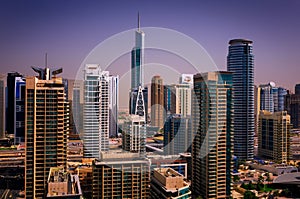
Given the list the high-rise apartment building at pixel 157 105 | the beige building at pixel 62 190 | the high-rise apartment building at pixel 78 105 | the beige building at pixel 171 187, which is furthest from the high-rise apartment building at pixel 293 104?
the beige building at pixel 62 190

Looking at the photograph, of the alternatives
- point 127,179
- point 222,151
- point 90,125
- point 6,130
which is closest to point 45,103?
point 127,179

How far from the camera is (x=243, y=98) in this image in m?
7.67

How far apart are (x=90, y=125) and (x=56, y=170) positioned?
8.07 ft

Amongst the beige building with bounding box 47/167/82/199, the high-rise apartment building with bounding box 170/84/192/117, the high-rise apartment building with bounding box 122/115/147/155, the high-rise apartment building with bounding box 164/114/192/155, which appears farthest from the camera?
the high-rise apartment building with bounding box 170/84/192/117

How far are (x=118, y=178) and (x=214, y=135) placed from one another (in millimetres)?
1486

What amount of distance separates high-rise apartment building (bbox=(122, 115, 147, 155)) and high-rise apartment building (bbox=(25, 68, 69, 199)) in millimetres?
2366

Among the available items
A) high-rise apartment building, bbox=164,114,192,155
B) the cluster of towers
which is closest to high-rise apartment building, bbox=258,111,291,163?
the cluster of towers

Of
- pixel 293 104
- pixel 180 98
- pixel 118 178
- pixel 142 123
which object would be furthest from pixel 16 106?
pixel 293 104

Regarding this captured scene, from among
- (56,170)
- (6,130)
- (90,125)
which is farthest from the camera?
(6,130)

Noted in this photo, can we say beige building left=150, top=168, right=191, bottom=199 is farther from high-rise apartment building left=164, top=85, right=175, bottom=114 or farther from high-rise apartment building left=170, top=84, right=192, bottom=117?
high-rise apartment building left=164, top=85, right=175, bottom=114

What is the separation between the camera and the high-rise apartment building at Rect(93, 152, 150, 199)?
3.87 metres

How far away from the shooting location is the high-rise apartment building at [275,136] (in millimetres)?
7043

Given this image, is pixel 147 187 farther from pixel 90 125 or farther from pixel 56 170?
pixel 90 125

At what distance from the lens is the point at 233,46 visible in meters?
7.88
